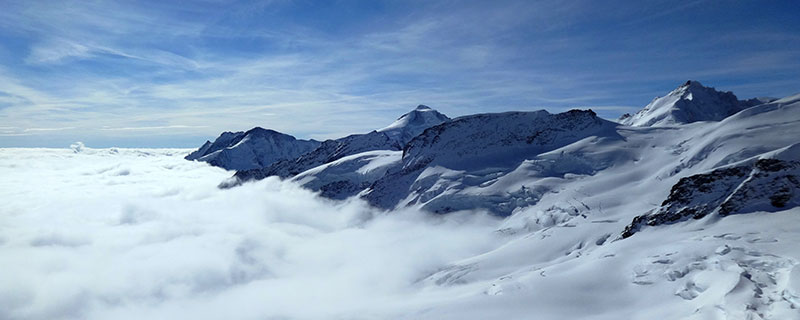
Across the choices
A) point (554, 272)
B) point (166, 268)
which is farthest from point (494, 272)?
point (166, 268)

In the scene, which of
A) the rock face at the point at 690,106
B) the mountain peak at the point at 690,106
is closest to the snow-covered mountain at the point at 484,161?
the mountain peak at the point at 690,106

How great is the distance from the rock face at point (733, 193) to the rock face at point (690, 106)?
109437 mm

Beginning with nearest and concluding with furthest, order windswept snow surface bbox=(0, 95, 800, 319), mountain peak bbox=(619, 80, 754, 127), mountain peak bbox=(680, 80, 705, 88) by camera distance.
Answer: windswept snow surface bbox=(0, 95, 800, 319), mountain peak bbox=(619, 80, 754, 127), mountain peak bbox=(680, 80, 705, 88)

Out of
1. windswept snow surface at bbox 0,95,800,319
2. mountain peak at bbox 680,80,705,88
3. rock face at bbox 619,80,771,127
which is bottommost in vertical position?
windswept snow surface at bbox 0,95,800,319

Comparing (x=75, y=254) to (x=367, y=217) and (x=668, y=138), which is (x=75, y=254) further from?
(x=668, y=138)

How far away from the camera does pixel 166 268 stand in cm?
13350

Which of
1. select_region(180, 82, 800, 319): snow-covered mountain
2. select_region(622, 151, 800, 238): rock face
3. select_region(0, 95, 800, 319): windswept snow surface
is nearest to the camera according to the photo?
select_region(180, 82, 800, 319): snow-covered mountain

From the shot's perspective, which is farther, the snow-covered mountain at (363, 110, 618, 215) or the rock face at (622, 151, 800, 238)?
the snow-covered mountain at (363, 110, 618, 215)

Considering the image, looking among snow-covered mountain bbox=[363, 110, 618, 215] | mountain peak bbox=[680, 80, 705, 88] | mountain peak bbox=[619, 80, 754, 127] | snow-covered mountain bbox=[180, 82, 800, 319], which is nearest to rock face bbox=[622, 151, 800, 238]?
snow-covered mountain bbox=[180, 82, 800, 319]

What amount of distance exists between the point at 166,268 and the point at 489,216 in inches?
4513

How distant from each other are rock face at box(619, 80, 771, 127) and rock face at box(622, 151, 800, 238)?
359 feet

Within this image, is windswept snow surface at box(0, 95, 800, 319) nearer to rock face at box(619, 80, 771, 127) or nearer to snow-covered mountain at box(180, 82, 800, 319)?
snow-covered mountain at box(180, 82, 800, 319)

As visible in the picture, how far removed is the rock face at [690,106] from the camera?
142 metres

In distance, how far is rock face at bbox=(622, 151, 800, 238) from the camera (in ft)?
125
